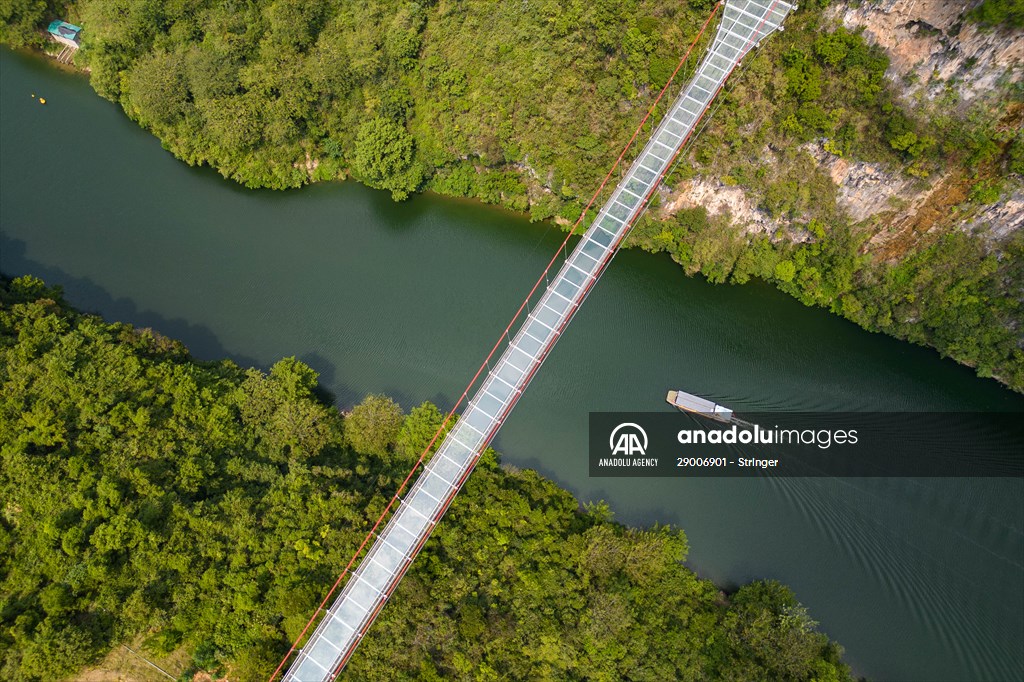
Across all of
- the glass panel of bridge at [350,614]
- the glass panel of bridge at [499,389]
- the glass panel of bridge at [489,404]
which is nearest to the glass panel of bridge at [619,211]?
the glass panel of bridge at [499,389]

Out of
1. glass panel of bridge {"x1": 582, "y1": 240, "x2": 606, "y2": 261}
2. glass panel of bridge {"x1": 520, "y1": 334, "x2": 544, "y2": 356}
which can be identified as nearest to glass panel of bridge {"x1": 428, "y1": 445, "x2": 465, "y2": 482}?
glass panel of bridge {"x1": 520, "y1": 334, "x2": 544, "y2": 356}

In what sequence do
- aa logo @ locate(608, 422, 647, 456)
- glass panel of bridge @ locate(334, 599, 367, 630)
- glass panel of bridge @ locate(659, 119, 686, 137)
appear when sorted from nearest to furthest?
glass panel of bridge @ locate(334, 599, 367, 630), glass panel of bridge @ locate(659, 119, 686, 137), aa logo @ locate(608, 422, 647, 456)

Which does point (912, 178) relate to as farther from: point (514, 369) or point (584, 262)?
point (514, 369)

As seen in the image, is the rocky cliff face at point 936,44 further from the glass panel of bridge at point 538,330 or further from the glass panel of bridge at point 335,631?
the glass panel of bridge at point 335,631

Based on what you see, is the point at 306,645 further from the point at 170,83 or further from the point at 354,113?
the point at 170,83

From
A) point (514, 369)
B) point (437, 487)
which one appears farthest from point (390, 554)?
point (514, 369)

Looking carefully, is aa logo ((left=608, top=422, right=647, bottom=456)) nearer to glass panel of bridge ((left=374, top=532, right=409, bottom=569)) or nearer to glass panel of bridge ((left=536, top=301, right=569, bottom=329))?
glass panel of bridge ((left=536, top=301, right=569, bottom=329))
